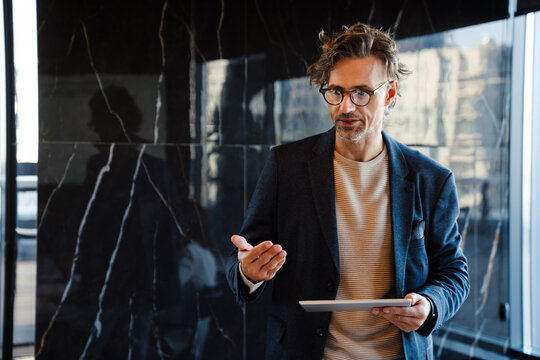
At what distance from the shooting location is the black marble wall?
2.39 metres

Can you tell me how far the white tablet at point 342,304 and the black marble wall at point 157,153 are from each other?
1435 mm

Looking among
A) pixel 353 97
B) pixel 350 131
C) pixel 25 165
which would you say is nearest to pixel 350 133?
pixel 350 131

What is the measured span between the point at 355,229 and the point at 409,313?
29 centimetres

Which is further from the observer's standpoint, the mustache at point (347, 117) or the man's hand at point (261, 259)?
the mustache at point (347, 117)

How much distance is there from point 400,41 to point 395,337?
2.05 m

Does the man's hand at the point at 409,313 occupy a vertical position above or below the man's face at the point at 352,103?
below

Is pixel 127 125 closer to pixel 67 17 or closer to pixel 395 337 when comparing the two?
pixel 67 17

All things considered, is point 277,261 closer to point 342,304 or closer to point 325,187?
point 342,304

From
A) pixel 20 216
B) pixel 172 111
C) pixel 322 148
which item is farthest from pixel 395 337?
pixel 20 216

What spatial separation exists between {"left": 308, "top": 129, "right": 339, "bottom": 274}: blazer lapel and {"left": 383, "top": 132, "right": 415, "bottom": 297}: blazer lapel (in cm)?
19

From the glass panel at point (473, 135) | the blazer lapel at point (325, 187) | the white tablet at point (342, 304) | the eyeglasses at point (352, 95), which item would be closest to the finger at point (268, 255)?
the white tablet at point (342, 304)

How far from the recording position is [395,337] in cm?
154

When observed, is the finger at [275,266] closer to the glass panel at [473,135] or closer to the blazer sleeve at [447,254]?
the blazer sleeve at [447,254]

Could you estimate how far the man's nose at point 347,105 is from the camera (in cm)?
157
